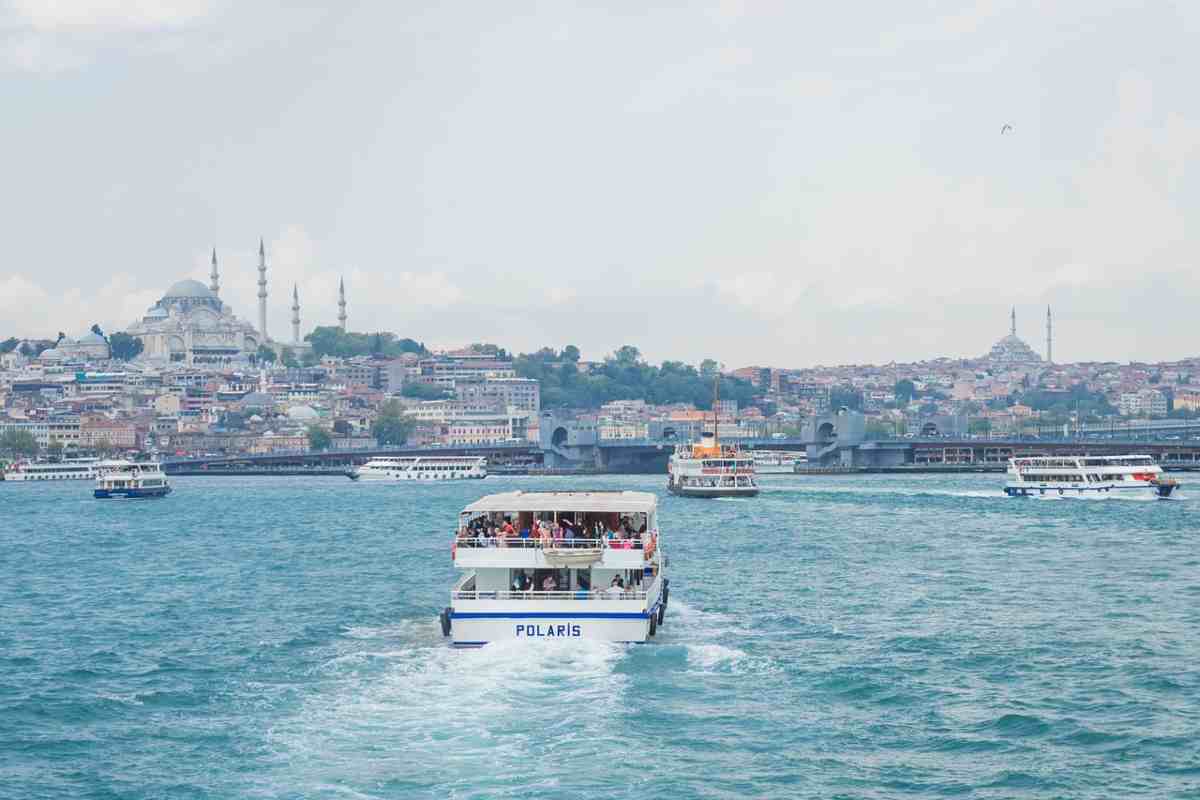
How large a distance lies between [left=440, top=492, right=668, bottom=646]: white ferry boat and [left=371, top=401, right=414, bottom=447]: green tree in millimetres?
156449

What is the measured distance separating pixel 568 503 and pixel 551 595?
2633 millimetres

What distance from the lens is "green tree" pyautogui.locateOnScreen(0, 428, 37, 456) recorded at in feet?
521

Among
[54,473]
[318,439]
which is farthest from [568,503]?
[318,439]

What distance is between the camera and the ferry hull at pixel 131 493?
88.0 metres

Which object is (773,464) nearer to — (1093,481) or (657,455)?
(657,455)

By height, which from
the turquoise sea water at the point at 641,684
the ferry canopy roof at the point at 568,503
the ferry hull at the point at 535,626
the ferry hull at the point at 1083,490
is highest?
the ferry canopy roof at the point at 568,503

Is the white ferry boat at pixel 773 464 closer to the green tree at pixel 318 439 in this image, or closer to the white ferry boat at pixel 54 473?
the white ferry boat at pixel 54 473

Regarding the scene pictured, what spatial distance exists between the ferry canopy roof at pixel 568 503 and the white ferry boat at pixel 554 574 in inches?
1.2

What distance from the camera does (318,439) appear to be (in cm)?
17512

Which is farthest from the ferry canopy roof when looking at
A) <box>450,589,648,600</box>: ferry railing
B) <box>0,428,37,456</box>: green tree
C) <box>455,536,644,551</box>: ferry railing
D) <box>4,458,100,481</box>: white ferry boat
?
<box>0,428,37,456</box>: green tree

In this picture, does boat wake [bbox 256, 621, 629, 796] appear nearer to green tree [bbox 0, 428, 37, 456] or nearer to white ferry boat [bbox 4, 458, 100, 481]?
white ferry boat [bbox 4, 458, 100, 481]

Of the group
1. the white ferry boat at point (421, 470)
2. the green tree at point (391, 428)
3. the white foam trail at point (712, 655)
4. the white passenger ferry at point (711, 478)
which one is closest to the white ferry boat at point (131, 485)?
the white passenger ferry at point (711, 478)

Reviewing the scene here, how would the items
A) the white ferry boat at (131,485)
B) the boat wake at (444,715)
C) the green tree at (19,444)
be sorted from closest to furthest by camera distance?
the boat wake at (444,715) → the white ferry boat at (131,485) → the green tree at (19,444)

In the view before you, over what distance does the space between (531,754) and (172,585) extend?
21.1 meters
